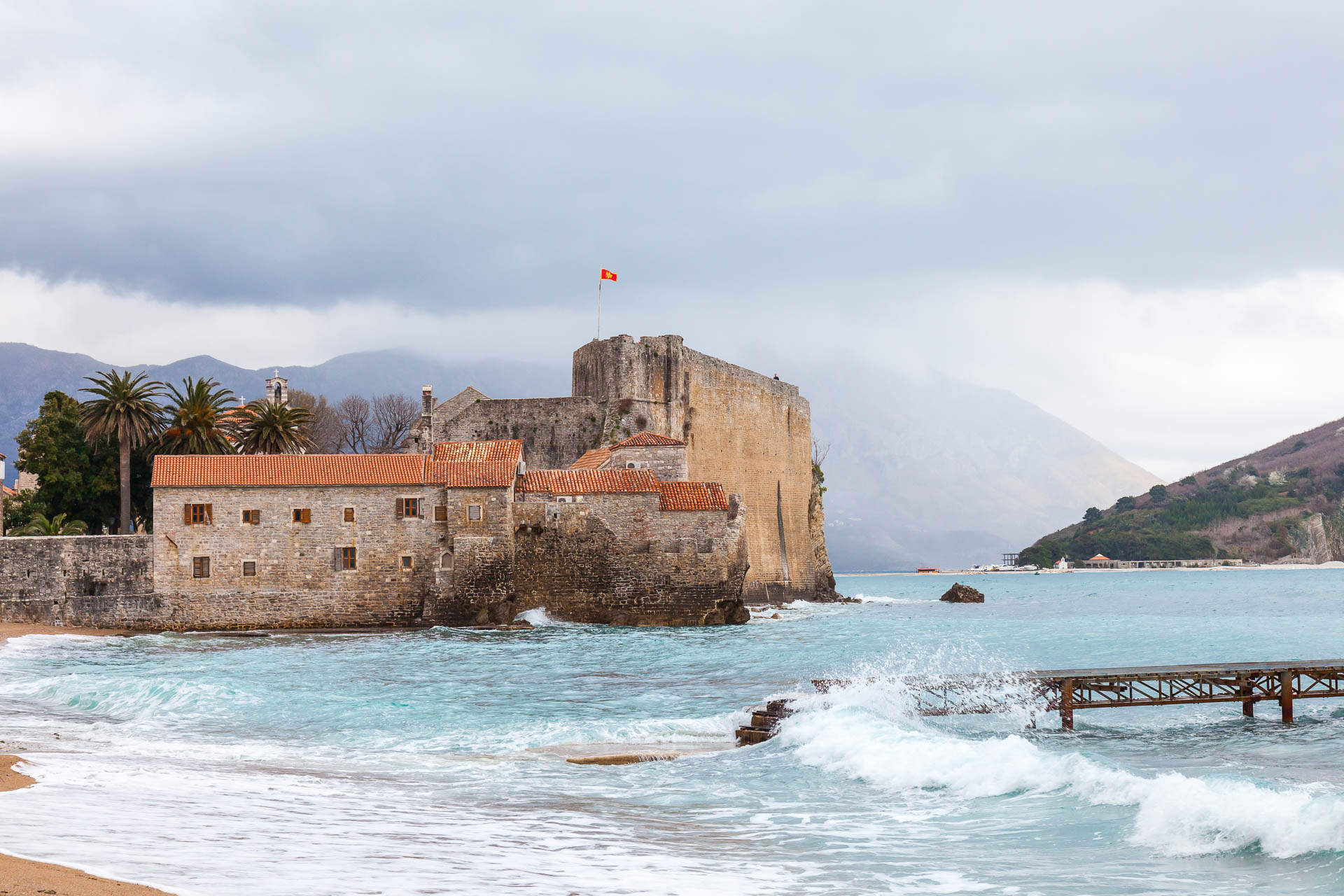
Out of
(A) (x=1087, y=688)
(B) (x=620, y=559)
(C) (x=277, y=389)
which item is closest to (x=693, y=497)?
(B) (x=620, y=559)

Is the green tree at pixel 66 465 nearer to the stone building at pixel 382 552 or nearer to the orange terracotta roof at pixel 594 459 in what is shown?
the stone building at pixel 382 552

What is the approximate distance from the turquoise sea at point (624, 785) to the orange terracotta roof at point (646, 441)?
56.2 ft

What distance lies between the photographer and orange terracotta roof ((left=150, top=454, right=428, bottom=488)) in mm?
37500

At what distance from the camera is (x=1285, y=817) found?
1042 centimetres

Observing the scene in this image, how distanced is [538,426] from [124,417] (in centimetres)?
1755

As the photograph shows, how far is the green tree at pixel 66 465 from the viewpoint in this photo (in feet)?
138

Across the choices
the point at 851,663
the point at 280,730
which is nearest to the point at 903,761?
the point at 280,730

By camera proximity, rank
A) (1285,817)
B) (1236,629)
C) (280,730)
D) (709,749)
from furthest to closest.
→ 1. (1236,629)
2. (280,730)
3. (709,749)
4. (1285,817)

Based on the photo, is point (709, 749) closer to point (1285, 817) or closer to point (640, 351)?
point (1285, 817)

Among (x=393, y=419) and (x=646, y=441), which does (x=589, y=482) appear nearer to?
(x=646, y=441)

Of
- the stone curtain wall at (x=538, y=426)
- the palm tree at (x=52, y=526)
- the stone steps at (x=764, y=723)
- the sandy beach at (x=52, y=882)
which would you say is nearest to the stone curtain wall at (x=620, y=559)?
the stone curtain wall at (x=538, y=426)

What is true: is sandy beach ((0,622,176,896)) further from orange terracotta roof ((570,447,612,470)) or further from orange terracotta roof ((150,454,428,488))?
orange terracotta roof ((570,447,612,470))

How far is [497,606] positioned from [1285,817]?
29.8 m

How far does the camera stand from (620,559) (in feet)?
128
